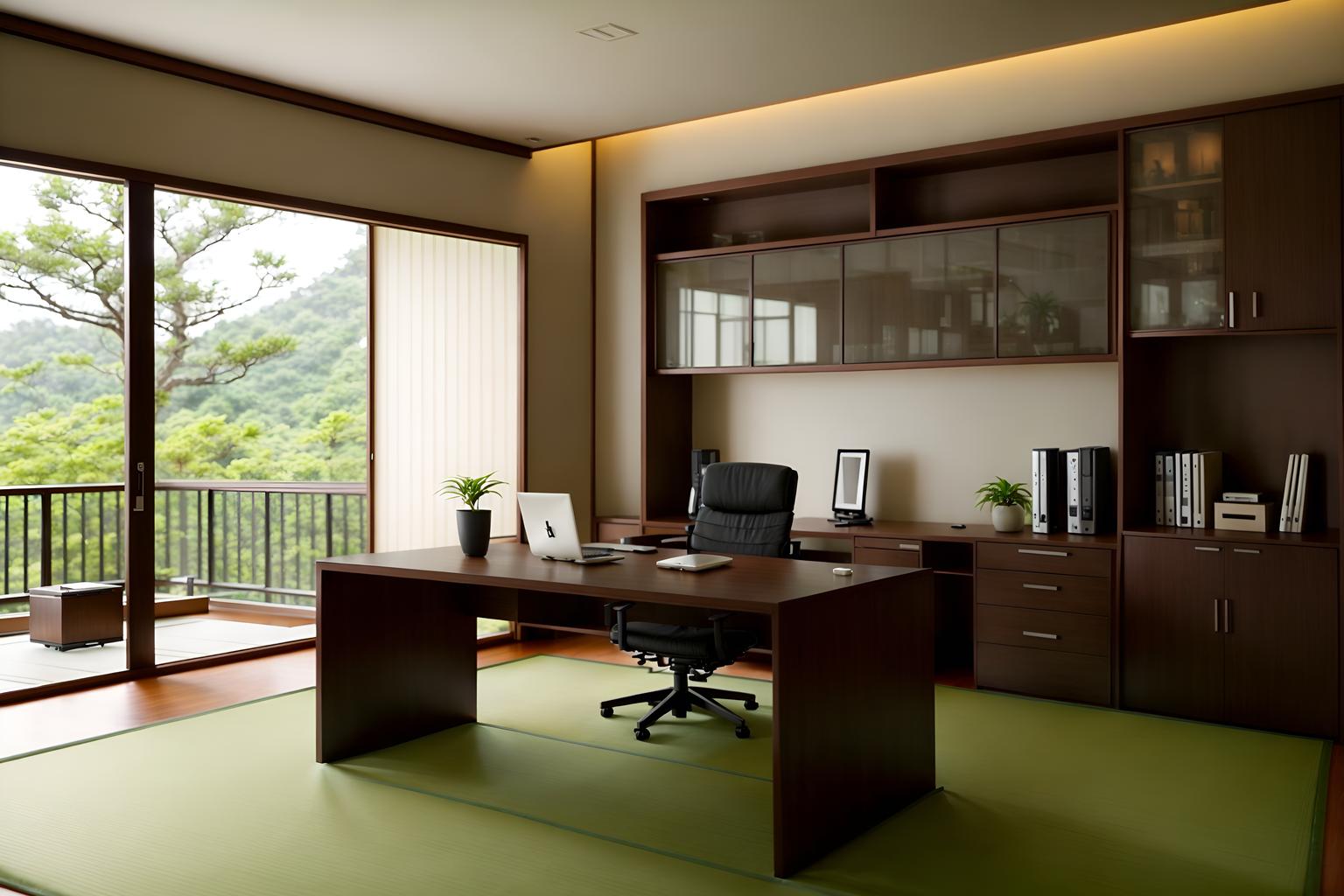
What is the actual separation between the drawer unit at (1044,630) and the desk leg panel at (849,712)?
1.38m

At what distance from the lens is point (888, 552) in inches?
207

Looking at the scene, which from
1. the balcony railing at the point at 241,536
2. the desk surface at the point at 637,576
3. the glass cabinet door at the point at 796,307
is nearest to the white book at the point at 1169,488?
the glass cabinet door at the point at 796,307

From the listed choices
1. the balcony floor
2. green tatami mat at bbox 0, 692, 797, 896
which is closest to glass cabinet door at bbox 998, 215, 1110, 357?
green tatami mat at bbox 0, 692, 797, 896

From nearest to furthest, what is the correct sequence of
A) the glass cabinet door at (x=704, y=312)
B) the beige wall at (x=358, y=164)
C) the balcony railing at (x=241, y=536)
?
the beige wall at (x=358, y=164) < the glass cabinet door at (x=704, y=312) < the balcony railing at (x=241, y=536)

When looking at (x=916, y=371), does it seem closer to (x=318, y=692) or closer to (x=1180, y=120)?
(x=1180, y=120)

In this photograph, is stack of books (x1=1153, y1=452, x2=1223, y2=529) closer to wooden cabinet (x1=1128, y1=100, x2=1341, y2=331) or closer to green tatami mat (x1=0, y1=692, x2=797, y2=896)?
wooden cabinet (x1=1128, y1=100, x2=1341, y2=331)

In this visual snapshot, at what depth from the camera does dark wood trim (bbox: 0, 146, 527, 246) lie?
4547 millimetres

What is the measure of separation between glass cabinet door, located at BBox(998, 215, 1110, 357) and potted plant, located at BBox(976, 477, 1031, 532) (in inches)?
25.2

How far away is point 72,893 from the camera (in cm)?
275

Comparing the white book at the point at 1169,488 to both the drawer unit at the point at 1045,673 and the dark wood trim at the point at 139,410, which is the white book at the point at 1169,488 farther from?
the dark wood trim at the point at 139,410

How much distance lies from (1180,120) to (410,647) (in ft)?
12.6

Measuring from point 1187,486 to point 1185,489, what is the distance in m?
0.02

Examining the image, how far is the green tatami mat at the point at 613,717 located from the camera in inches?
160

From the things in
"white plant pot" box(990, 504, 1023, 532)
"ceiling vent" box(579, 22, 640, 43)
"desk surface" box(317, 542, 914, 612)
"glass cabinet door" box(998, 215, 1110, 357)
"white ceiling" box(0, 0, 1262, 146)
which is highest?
"white ceiling" box(0, 0, 1262, 146)
